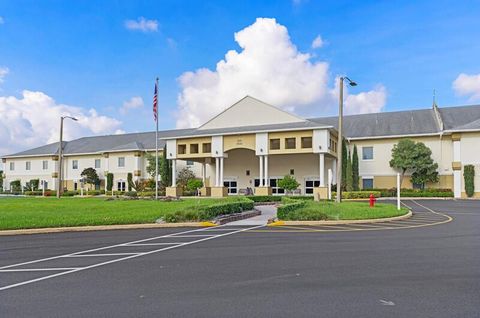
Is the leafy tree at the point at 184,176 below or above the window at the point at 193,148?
below

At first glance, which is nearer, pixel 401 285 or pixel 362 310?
pixel 362 310

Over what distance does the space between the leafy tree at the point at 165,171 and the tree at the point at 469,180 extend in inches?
1199

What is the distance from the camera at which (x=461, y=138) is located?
35.2 metres

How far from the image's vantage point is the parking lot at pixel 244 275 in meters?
5.17

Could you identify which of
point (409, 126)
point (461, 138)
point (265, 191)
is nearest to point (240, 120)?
point (265, 191)

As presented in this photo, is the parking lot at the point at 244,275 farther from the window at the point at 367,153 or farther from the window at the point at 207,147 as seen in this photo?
the window at the point at 367,153

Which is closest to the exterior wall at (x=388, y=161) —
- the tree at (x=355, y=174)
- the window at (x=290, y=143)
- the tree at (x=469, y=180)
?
the tree at (x=355, y=174)

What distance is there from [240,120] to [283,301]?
36307 millimetres

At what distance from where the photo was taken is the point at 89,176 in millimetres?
52562

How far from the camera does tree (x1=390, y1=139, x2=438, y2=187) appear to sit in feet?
121

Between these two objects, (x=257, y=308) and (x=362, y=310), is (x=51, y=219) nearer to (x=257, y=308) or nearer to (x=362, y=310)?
(x=257, y=308)

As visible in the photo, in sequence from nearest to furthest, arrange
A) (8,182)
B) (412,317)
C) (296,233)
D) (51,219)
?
(412,317), (296,233), (51,219), (8,182)

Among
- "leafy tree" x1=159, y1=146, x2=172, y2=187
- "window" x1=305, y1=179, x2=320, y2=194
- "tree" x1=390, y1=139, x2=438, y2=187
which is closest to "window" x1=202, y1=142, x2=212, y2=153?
"leafy tree" x1=159, y1=146, x2=172, y2=187

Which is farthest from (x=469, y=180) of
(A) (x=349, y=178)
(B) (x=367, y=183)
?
(A) (x=349, y=178)
